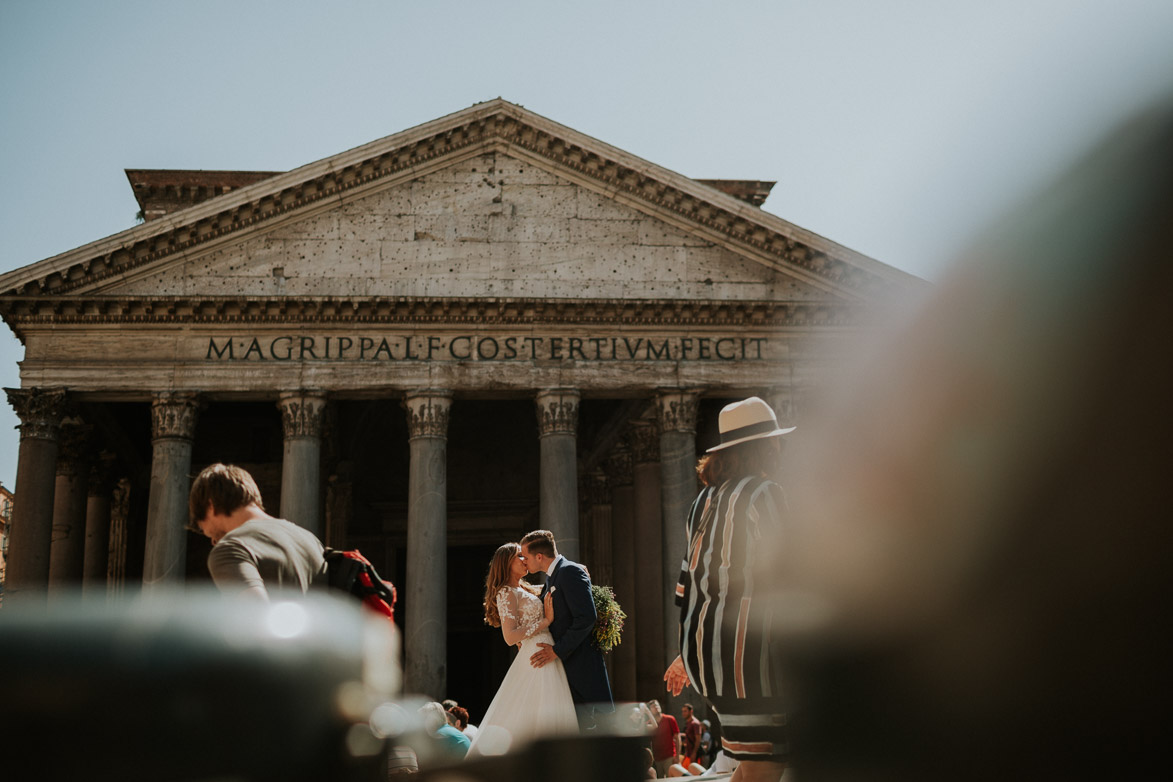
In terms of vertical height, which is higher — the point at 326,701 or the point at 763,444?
the point at 763,444

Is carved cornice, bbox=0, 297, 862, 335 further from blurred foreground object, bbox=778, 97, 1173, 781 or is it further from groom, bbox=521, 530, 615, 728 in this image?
blurred foreground object, bbox=778, 97, 1173, 781

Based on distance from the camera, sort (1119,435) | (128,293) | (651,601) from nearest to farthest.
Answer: (1119,435)
(128,293)
(651,601)

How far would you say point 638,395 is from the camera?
66.0 ft

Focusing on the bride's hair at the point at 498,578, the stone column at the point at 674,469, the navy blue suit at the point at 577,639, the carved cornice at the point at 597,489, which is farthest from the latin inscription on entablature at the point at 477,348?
the navy blue suit at the point at 577,639

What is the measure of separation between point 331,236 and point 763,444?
17.0 m

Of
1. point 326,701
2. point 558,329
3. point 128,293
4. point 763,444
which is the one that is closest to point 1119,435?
point 326,701

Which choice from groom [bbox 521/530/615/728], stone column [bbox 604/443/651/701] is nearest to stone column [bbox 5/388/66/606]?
stone column [bbox 604/443/651/701]

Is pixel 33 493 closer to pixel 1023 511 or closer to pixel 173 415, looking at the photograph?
pixel 173 415

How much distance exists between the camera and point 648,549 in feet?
73.2

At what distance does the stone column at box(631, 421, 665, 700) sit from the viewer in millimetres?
22172

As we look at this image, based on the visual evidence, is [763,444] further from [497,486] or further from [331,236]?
[497,486]

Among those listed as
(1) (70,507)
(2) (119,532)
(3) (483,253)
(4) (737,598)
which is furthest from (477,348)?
(4) (737,598)

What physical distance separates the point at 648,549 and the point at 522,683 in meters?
16.3

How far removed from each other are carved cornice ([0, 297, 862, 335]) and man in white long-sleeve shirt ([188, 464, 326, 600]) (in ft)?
51.2
